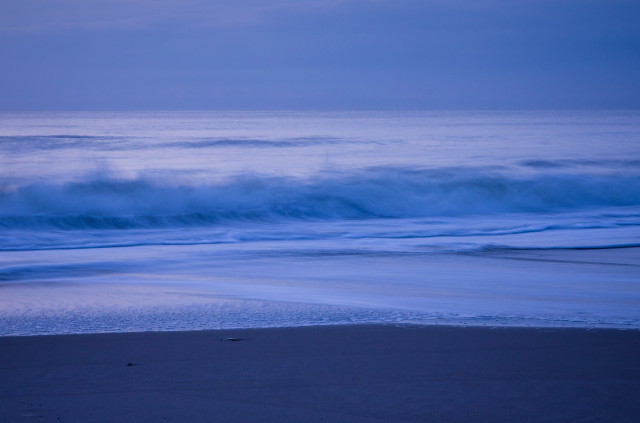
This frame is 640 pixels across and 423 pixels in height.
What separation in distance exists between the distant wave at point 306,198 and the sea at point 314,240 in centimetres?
6

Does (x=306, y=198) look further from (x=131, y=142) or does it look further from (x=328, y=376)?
(x=131, y=142)

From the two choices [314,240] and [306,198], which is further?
[306,198]

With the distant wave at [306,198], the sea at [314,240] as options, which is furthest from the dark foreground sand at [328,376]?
the distant wave at [306,198]

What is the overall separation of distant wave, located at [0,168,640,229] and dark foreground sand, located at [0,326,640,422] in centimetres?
801

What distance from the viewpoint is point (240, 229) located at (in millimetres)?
10938

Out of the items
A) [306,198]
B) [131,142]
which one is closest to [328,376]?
[306,198]

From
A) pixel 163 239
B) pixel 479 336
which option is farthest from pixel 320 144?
pixel 479 336

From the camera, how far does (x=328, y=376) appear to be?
10.3 feet

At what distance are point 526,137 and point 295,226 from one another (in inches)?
1029

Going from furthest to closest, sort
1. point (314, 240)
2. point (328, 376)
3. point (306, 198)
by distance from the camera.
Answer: point (306, 198) → point (314, 240) → point (328, 376)

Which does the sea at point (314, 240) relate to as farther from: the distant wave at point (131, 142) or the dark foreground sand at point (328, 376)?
the distant wave at point (131, 142)

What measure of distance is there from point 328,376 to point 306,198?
11285 mm

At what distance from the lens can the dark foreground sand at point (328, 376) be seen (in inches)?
106

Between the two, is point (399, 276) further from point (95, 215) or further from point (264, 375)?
point (95, 215)
